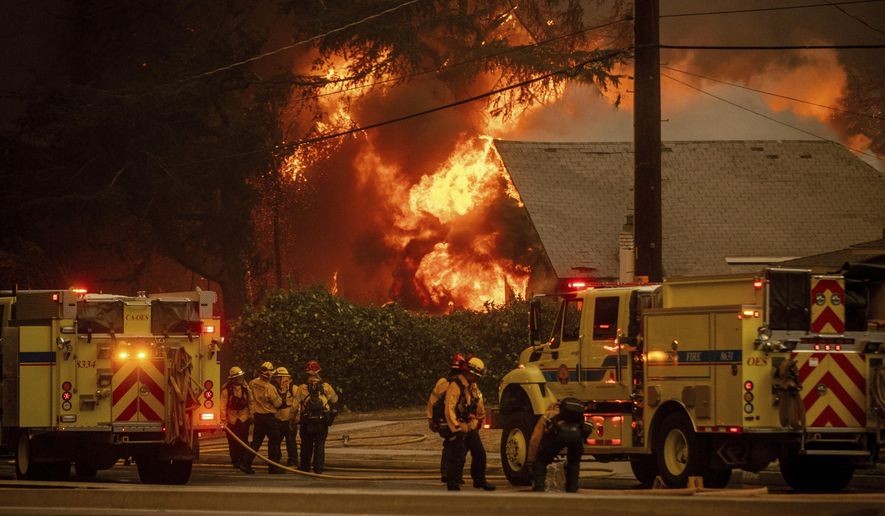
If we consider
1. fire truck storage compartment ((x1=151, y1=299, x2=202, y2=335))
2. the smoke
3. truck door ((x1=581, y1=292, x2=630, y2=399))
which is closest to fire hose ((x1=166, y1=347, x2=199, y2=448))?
fire truck storage compartment ((x1=151, y1=299, x2=202, y2=335))

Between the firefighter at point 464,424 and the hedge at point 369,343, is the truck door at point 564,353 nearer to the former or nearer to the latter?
the firefighter at point 464,424

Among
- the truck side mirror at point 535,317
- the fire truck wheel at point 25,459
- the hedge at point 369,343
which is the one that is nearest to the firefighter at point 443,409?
the truck side mirror at point 535,317

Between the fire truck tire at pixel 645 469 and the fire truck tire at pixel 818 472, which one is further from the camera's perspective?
the fire truck tire at pixel 645 469

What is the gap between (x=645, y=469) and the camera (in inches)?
752

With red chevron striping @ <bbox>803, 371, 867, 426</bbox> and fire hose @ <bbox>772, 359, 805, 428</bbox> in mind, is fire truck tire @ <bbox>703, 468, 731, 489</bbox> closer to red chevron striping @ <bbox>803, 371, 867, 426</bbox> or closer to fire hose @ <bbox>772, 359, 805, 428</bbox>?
fire hose @ <bbox>772, 359, 805, 428</bbox>

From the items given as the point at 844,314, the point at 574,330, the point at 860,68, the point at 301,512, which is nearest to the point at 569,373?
the point at 574,330

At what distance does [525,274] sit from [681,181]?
18.9ft

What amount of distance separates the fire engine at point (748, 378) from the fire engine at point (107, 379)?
17.7 ft

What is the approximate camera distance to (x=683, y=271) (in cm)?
3912

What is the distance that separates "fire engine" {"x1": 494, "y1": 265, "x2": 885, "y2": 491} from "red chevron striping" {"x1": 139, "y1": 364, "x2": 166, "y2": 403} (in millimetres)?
5660

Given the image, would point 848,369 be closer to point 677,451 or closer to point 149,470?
point 677,451

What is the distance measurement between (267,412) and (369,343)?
415 inches

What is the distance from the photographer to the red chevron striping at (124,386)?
1905 cm

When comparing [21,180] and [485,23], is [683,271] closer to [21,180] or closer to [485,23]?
[485,23]
